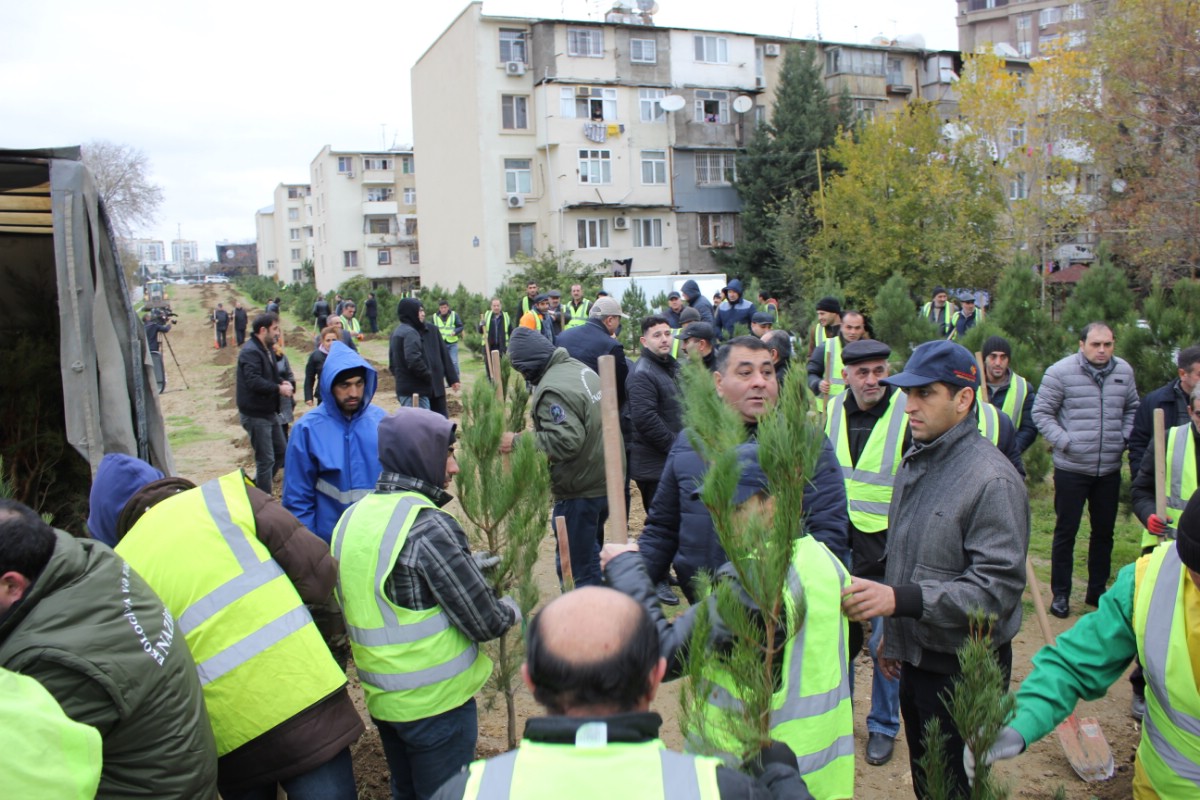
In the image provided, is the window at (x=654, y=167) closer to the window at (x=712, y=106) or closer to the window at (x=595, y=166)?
the window at (x=595, y=166)

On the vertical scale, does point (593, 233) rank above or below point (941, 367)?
above

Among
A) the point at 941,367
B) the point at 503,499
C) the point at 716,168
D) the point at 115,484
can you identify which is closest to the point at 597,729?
the point at 941,367

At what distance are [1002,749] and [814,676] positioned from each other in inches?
17.0

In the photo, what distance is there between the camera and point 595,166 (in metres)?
36.1

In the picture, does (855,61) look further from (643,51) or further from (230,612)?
(230,612)

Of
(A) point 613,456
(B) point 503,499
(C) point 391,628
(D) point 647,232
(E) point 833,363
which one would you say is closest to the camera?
(A) point 613,456

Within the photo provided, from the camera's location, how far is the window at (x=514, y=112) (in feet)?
117

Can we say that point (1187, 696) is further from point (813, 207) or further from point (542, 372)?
point (813, 207)

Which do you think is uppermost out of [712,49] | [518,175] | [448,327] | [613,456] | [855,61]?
[855,61]

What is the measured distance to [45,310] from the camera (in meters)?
6.32

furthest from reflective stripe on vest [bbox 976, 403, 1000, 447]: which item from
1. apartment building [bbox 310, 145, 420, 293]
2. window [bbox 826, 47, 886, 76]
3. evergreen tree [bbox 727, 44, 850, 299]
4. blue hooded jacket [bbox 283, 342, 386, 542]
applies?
apartment building [bbox 310, 145, 420, 293]

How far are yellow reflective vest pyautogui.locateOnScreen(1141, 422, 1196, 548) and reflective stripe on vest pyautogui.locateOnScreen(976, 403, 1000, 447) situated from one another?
0.78 metres

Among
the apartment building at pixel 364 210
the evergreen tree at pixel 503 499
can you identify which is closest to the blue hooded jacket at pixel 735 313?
the evergreen tree at pixel 503 499

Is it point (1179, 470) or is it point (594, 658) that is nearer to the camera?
point (594, 658)
